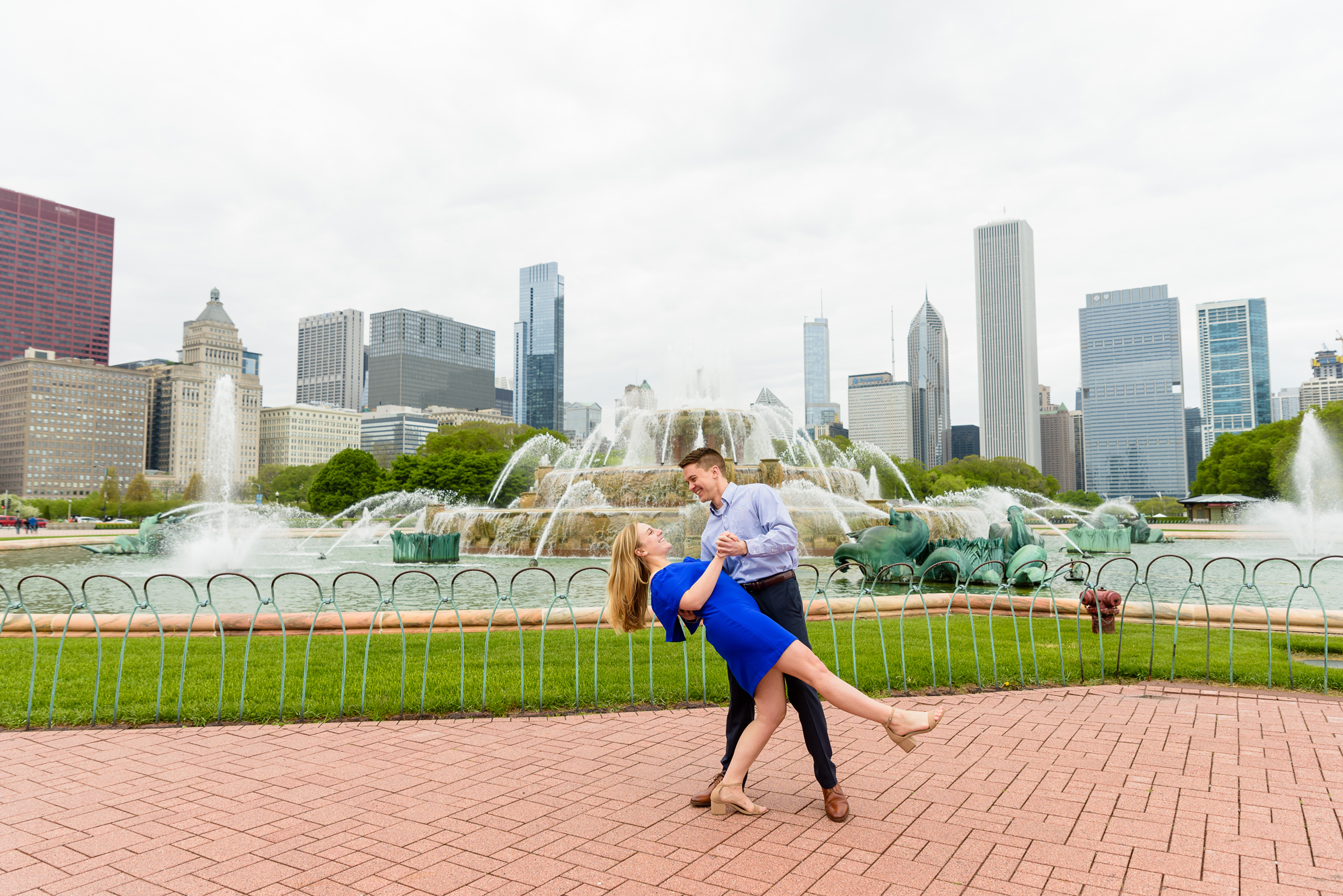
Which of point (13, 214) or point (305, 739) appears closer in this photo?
point (305, 739)

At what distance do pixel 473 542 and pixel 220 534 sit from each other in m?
6.27

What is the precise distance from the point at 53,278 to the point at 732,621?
233 m

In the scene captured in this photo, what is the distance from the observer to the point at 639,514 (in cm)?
2023

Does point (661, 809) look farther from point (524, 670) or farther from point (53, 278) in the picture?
point (53, 278)

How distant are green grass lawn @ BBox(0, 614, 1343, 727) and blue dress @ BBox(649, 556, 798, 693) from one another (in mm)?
2361

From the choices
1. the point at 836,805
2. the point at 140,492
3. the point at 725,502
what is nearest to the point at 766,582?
the point at 725,502

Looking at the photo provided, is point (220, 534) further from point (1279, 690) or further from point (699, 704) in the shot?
point (1279, 690)

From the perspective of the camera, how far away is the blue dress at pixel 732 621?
3.96m

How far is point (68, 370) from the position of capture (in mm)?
142750

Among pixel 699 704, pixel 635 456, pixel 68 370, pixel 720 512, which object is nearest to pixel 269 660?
pixel 699 704

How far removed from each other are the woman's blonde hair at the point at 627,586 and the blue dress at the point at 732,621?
0.62ft

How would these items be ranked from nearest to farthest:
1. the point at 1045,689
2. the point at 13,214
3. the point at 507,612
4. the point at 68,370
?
the point at 1045,689
the point at 507,612
the point at 68,370
the point at 13,214

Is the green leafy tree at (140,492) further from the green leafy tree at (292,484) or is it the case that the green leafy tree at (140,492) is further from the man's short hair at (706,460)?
the man's short hair at (706,460)

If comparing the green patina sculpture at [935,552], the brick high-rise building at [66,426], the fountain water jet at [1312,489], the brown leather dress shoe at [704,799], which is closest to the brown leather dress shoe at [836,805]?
the brown leather dress shoe at [704,799]
